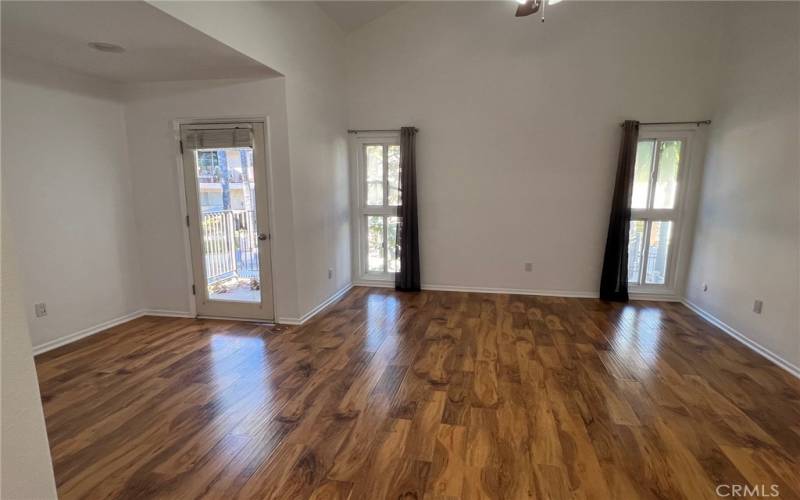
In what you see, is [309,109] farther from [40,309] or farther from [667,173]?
[667,173]

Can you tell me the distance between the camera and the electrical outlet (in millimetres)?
3342

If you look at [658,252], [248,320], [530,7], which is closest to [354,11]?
[530,7]

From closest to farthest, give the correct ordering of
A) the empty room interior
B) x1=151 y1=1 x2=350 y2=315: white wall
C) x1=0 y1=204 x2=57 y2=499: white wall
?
1. x1=0 y1=204 x2=57 y2=499: white wall
2. the empty room interior
3. x1=151 y1=1 x2=350 y2=315: white wall

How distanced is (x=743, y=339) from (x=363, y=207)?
461 centimetres

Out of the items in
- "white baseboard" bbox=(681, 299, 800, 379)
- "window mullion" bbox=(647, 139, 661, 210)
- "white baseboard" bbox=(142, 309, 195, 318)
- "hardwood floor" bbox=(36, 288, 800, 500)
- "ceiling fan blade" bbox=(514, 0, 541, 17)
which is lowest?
"hardwood floor" bbox=(36, 288, 800, 500)

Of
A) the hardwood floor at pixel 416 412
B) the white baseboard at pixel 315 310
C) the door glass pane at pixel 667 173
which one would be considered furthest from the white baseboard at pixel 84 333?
the door glass pane at pixel 667 173

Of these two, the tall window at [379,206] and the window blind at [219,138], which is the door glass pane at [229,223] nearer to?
the window blind at [219,138]

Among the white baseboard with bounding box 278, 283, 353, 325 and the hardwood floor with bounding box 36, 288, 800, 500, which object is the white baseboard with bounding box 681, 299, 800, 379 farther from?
the white baseboard with bounding box 278, 283, 353, 325

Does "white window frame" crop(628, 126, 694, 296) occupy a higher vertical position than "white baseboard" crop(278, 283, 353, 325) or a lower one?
higher

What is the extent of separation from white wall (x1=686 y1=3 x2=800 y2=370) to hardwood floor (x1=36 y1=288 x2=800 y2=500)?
0.46 meters

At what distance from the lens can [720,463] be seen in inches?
82.3

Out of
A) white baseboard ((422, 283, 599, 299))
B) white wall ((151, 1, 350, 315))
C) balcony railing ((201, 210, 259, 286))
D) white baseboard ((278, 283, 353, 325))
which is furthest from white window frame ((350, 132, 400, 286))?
balcony railing ((201, 210, 259, 286))

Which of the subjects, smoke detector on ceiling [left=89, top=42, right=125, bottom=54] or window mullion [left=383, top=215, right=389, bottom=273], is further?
window mullion [left=383, top=215, right=389, bottom=273]

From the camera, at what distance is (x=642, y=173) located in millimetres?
4867
